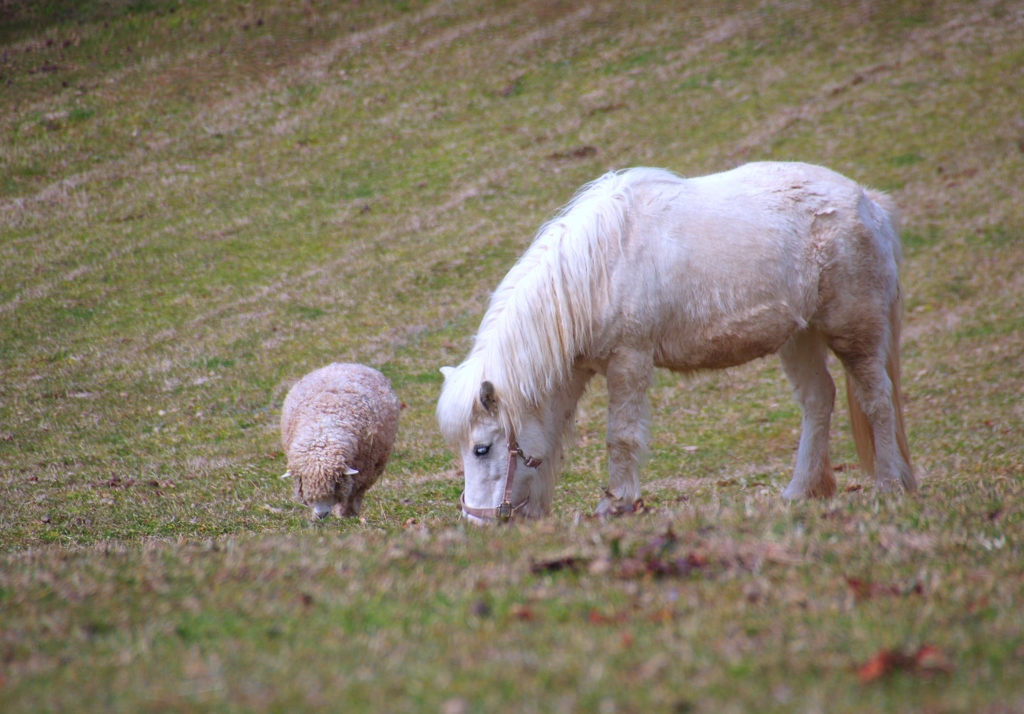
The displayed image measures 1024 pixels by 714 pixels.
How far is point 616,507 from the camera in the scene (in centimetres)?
583

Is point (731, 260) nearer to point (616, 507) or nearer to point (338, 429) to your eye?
point (616, 507)

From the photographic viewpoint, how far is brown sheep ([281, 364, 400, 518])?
8.13 metres

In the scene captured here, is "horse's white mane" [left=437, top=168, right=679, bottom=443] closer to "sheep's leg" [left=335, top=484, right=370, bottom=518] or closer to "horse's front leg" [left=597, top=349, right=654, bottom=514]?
"horse's front leg" [left=597, top=349, right=654, bottom=514]

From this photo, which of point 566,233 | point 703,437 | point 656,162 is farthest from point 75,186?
point 566,233

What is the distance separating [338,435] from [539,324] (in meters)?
2.90

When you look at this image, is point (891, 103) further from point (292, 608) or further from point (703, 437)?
point (292, 608)

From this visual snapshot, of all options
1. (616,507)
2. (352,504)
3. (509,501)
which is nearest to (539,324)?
(509,501)

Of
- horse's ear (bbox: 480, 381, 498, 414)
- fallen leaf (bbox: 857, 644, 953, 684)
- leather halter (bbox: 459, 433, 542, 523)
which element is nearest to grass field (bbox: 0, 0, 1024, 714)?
fallen leaf (bbox: 857, 644, 953, 684)

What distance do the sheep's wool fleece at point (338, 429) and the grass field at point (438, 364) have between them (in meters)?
0.69

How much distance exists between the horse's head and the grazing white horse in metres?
0.01

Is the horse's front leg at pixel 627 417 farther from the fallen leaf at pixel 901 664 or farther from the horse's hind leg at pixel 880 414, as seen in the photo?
the fallen leaf at pixel 901 664

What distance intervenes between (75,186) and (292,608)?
62.2ft

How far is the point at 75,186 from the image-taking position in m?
19.7

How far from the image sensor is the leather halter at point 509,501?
614 centimetres
